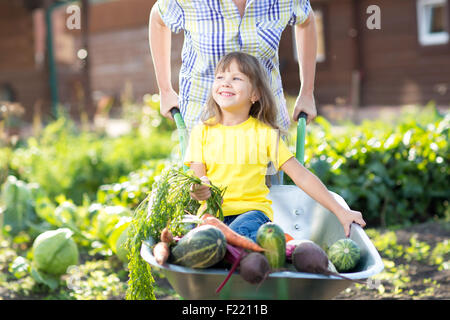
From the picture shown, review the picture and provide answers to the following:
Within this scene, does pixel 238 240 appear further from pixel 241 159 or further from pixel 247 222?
pixel 241 159

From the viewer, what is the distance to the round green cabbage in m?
3.13

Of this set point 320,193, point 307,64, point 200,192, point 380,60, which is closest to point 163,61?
point 307,64

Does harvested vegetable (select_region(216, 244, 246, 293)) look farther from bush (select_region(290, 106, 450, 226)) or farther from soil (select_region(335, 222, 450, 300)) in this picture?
bush (select_region(290, 106, 450, 226))

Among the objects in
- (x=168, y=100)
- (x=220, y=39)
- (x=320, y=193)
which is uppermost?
(x=220, y=39)

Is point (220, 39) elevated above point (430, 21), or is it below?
below

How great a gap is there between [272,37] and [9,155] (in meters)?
2.89

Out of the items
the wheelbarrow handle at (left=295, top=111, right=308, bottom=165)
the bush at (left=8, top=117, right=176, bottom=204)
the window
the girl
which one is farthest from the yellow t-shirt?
the window

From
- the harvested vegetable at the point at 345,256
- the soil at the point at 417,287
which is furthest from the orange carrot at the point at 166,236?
the soil at the point at 417,287

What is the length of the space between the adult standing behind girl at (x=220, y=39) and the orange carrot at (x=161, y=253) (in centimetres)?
71

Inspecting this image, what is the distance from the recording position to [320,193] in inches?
83.4

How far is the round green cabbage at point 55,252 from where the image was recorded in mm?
3133

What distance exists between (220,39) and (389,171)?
2.34 meters

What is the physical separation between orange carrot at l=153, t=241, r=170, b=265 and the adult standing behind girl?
2.34ft
